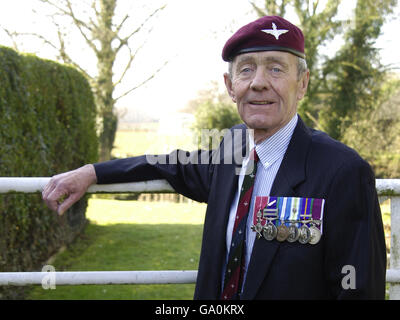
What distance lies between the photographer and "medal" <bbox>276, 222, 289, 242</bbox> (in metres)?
1.60

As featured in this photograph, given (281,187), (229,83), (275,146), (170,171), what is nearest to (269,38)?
(229,83)

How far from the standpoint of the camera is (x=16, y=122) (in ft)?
15.4

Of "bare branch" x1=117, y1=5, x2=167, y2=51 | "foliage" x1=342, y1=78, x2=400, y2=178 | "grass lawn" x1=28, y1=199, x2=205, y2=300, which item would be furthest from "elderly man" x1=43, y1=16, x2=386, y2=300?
"bare branch" x1=117, y1=5, x2=167, y2=51

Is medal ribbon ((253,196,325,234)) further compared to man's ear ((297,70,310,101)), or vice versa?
man's ear ((297,70,310,101))

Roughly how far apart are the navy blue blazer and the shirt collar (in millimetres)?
40

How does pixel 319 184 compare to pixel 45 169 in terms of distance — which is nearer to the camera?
pixel 319 184

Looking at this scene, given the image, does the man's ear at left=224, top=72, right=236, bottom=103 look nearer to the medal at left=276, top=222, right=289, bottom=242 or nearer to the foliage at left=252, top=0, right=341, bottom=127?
the medal at left=276, top=222, right=289, bottom=242

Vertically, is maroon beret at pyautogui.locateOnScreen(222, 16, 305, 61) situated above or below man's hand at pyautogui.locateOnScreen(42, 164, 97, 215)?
above

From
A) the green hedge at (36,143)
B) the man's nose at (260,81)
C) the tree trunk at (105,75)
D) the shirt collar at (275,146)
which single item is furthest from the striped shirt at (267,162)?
the tree trunk at (105,75)

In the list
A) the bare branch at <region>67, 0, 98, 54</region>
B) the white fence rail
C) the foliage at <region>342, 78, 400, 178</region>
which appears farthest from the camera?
the bare branch at <region>67, 0, 98, 54</region>

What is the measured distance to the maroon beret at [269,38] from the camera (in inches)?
68.8

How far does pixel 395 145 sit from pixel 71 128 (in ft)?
35.5

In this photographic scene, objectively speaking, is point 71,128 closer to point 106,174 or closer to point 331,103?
point 106,174

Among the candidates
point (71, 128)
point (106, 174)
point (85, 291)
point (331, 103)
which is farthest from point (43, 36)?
point (106, 174)
